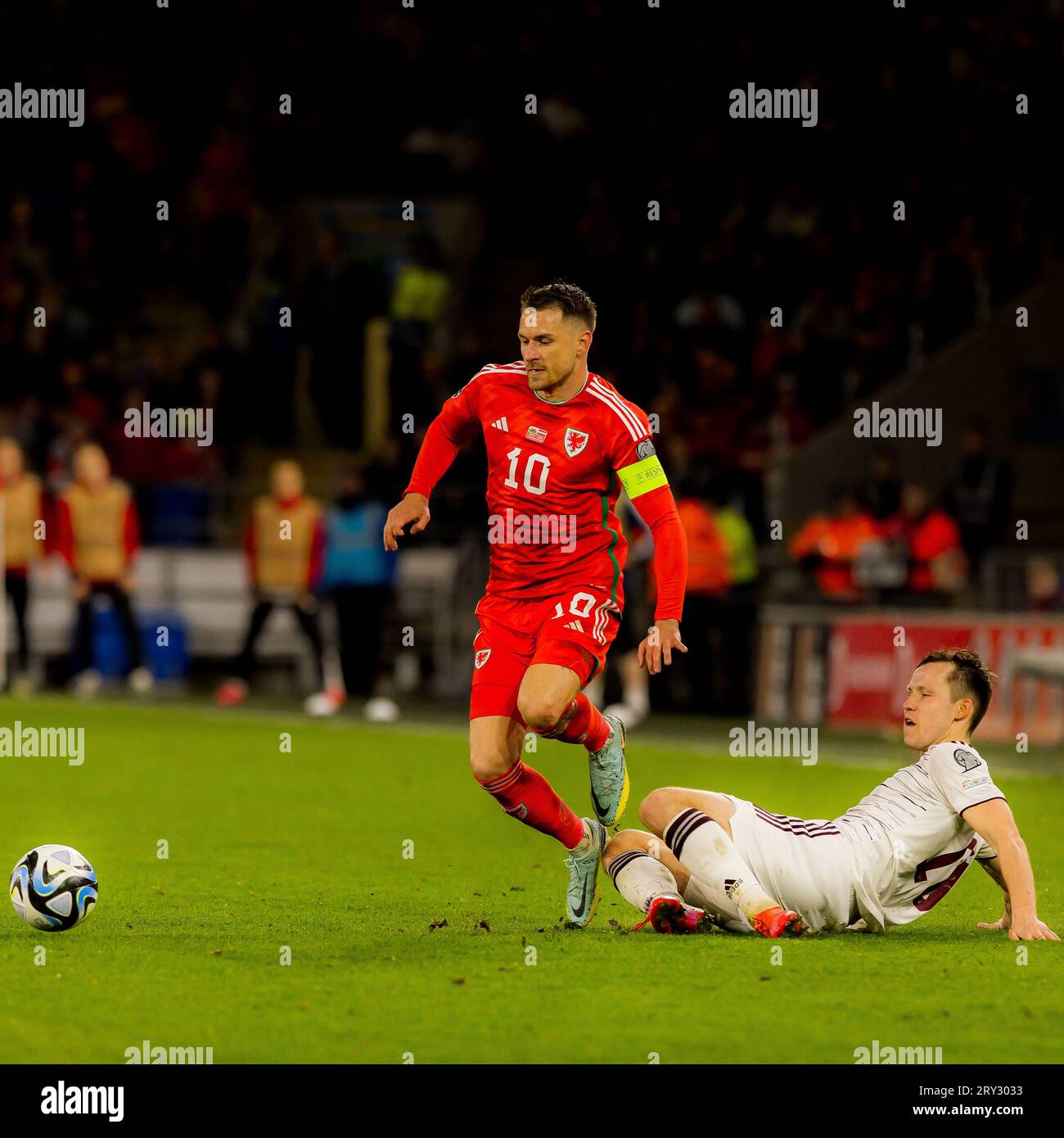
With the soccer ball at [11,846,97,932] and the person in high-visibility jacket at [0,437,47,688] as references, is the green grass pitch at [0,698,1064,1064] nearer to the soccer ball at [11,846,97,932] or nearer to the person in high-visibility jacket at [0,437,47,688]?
the soccer ball at [11,846,97,932]

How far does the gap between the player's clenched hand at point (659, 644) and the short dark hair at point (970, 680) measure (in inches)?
32.9

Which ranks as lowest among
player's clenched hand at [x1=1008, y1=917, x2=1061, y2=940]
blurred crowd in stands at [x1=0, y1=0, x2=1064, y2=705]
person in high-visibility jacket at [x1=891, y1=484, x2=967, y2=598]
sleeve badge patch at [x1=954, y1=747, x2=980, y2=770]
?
player's clenched hand at [x1=1008, y1=917, x2=1061, y2=940]

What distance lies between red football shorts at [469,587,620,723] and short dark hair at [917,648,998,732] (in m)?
1.19

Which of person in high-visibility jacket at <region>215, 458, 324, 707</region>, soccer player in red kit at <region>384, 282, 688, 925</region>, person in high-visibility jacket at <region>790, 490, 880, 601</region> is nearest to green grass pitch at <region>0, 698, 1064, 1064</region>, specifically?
soccer player in red kit at <region>384, 282, 688, 925</region>

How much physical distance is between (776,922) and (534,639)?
4.64 feet

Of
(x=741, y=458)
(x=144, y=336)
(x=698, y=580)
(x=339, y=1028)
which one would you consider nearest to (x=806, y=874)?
(x=339, y=1028)

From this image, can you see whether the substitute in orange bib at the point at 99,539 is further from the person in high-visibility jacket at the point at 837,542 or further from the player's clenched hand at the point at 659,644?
the player's clenched hand at the point at 659,644

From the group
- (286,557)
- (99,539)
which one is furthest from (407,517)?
(99,539)

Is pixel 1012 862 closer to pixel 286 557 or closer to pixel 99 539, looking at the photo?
pixel 286 557

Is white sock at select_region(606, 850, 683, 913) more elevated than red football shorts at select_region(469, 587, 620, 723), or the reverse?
red football shorts at select_region(469, 587, 620, 723)

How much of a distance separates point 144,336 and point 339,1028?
18968 millimetres

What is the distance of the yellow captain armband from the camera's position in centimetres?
754

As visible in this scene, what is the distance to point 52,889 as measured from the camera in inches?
285

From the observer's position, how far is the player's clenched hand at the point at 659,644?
23.4 ft
